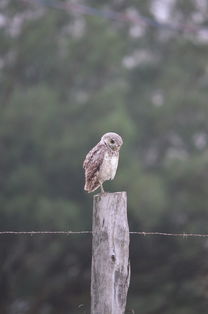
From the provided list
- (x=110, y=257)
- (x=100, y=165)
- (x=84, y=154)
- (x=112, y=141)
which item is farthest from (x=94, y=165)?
(x=84, y=154)

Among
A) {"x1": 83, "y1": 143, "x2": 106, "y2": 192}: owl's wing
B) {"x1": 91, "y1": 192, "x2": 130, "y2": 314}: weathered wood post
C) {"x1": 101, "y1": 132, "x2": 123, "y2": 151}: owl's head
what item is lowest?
{"x1": 91, "y1": 192, "x2": 130, "y2": 314}: weathered wood post

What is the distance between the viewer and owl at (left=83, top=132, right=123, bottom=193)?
5773 millimetres

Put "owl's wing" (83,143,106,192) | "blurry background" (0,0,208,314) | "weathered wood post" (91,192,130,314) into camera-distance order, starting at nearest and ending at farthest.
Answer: "weathered wood post" (91,192,130,314), "owl's wing" (83,143,106,192), "blurry background" (0,0,208,314)

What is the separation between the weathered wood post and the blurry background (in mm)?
9151

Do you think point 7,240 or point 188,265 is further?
point 7,240

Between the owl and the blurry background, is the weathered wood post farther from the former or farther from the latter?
the blurry background

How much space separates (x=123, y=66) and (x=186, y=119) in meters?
2.08

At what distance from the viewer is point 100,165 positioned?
18.9 feet

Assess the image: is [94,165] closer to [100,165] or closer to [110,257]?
[100,165]

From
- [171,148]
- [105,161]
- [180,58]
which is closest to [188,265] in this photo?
[171,148]

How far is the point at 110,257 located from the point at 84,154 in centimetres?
1281

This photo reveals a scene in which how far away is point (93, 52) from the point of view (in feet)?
60.2

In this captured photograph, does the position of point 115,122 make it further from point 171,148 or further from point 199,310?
point 199,310

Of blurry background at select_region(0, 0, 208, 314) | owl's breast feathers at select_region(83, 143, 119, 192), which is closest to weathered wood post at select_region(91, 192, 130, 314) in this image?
owl's breast feathers at select_region(83, 143, 119, 192)
